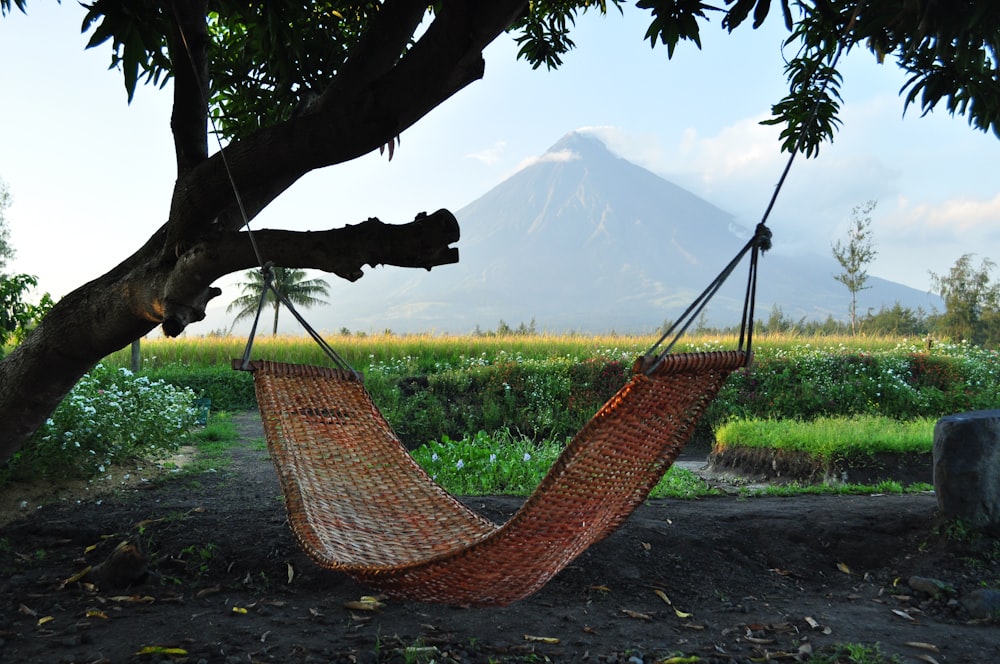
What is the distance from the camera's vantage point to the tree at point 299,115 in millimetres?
1926

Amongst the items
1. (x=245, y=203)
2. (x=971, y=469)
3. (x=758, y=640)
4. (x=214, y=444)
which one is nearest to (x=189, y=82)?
(x=245, y=203)

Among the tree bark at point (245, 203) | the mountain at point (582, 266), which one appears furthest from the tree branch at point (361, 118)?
the mountain at point (582, 266)

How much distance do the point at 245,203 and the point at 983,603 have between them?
8.60 feet

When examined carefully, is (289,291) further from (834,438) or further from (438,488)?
(438,488)

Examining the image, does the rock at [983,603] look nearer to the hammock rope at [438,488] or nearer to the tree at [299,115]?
the hammock rope at [438,488]

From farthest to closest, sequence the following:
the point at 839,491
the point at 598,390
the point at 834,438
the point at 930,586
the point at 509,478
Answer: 1. the point at 598,390
2. the point at 834,438
3. the point at 509,478
4. the point at 839,491
5. the point at 930,586

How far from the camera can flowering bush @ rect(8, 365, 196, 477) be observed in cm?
365

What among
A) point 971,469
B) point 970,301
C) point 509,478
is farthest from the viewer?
point 970,301

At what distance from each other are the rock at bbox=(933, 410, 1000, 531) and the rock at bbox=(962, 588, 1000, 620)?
491 millimetres

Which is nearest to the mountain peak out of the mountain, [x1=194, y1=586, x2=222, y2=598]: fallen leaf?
the mountain

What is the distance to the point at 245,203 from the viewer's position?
92.9 inches

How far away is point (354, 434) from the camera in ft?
8.08

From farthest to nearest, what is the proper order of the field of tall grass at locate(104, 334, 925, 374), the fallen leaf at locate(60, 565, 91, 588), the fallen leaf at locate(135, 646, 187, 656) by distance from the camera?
the field of tall grass at locate(104, 334, 925, 374) → the fallen leaf at locate(60, 565, 91, 588) → the fallen leaf at locate(135, 646, 187, 656)

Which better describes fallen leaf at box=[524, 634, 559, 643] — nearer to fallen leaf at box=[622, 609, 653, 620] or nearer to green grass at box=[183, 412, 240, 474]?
fallen leaf at box=[622, 609, 653, 620]
